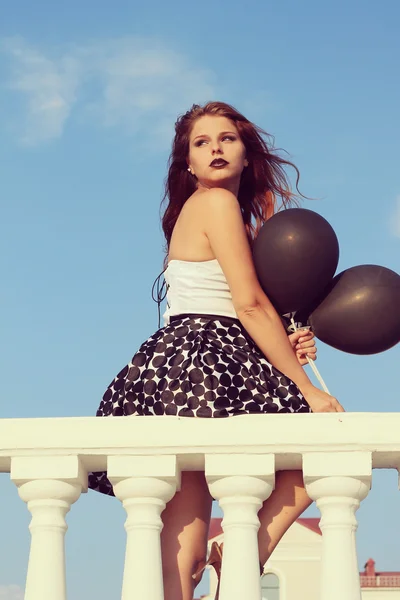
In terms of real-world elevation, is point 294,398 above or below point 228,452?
above

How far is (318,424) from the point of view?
13.5 feet

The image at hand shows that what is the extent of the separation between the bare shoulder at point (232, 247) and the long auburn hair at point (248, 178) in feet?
2.12

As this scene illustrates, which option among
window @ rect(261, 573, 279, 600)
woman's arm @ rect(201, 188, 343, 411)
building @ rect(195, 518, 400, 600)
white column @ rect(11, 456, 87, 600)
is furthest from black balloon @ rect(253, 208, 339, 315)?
window @ rect(261, 573, 279, 600)

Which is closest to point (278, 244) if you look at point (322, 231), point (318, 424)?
point (322, 231)

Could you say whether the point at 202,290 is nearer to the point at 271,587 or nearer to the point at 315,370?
the point at 315,370

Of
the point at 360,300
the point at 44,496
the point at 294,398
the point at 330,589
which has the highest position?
the point at 360,300

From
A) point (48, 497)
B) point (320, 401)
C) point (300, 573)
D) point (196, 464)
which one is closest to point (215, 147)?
point (320, 401)

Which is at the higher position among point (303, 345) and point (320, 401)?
point (303, 345)

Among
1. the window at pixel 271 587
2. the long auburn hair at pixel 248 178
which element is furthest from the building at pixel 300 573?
the long auburn hair at pixel 248 178

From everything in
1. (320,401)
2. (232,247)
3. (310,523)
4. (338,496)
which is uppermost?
(310,523)

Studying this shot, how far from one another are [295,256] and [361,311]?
0.46 m

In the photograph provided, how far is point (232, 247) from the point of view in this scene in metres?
4.95

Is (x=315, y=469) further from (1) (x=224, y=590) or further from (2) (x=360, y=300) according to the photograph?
(2) (x=360, y=300)

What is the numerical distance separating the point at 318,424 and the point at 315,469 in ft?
0.62
